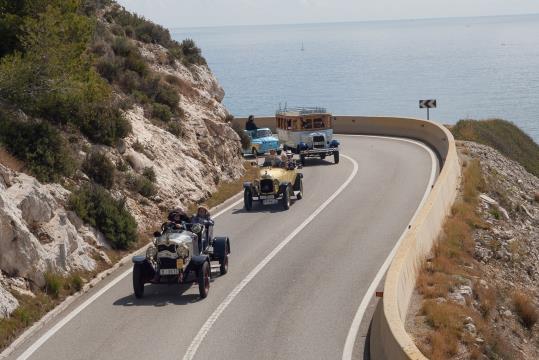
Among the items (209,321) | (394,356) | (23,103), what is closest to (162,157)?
(23,103)

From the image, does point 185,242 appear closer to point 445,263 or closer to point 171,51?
point 445,263

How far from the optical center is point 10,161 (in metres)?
20.1

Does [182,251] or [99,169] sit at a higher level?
[99,169]

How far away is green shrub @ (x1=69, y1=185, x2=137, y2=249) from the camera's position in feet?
69.3

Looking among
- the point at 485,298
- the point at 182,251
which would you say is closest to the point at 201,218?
the point at 182,251

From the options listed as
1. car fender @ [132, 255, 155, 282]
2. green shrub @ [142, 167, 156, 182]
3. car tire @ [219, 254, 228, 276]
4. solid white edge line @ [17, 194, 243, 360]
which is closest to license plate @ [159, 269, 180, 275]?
car fender @ [132, 255, 155, 282]

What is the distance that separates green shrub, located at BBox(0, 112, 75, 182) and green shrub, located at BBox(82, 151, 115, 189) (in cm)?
128

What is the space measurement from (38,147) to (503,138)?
37964mm

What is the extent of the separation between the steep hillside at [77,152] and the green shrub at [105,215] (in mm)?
28

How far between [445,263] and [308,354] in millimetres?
7171

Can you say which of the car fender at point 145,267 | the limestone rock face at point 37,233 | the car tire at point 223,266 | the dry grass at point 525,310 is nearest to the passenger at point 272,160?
the limestone rock face at point 37,233

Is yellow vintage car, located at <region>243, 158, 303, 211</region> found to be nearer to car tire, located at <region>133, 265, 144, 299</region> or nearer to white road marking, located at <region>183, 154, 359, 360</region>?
white road marking, located at <region>183, 154, 359, 360</region>

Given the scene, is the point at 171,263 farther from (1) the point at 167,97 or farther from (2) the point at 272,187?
(1) the point at 167,97

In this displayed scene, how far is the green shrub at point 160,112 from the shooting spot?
106 ft
